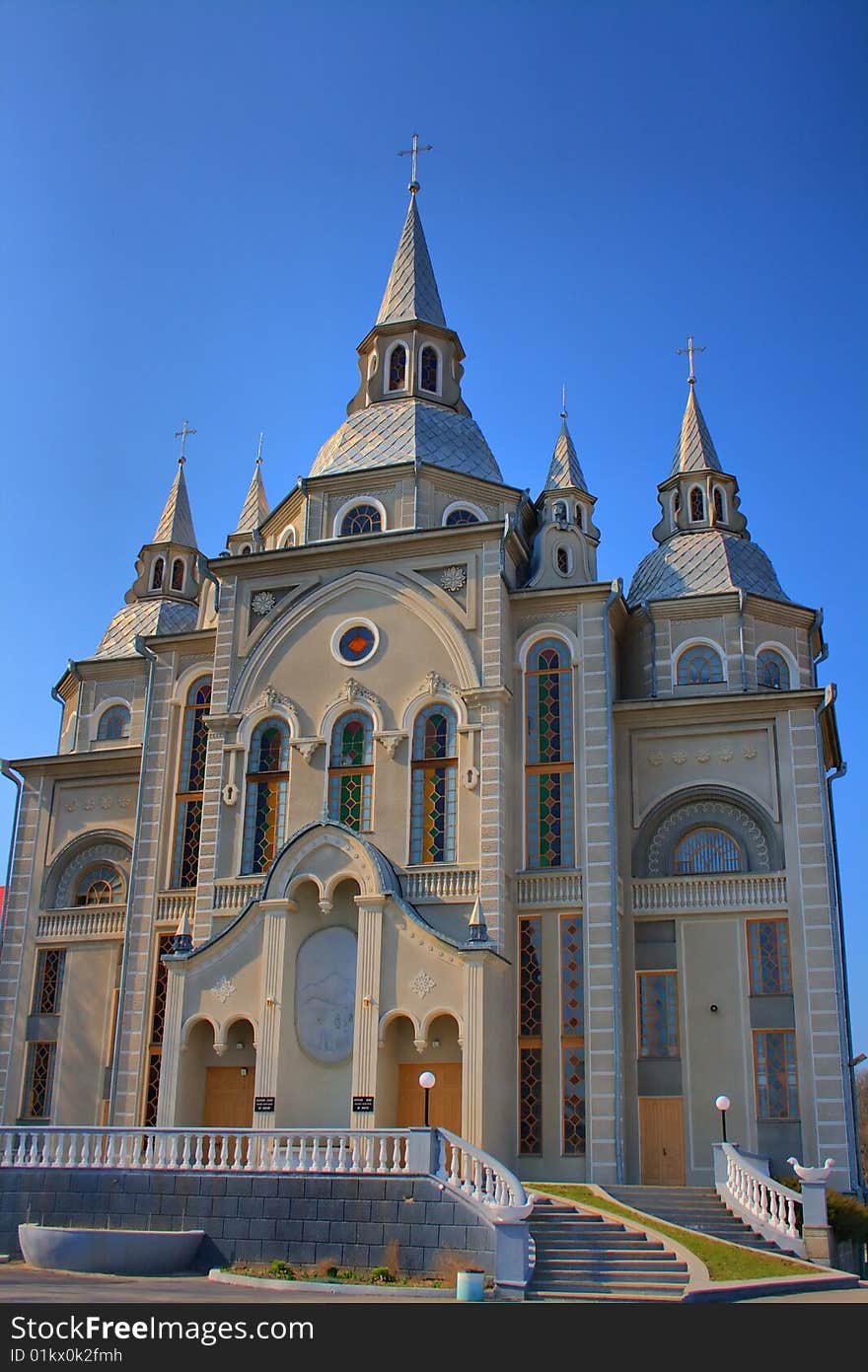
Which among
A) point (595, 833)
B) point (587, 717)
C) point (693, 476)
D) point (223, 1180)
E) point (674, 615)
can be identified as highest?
point (693, 476)

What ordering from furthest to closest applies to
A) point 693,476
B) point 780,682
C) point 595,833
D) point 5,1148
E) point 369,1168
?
point 693,476 < point 780,682 < point 595,833 < point 5,1148 < point 369,1168

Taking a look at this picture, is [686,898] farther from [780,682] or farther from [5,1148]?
[5,1148]

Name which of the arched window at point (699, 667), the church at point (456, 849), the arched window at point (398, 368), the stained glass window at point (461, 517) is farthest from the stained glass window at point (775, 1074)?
the arched window at point (398, 368)

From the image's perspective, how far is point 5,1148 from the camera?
23.3 m

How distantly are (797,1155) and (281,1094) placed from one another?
32.6ft

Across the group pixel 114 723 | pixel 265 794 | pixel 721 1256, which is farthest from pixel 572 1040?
pixel 114 723

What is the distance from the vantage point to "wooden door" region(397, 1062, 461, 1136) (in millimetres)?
26484

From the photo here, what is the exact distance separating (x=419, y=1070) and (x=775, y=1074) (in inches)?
275

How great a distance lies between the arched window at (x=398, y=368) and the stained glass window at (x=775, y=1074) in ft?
60.5

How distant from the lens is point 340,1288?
59.5ft

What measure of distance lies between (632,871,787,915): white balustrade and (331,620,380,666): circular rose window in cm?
761

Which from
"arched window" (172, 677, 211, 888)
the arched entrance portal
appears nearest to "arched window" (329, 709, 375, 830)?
"arched window" (172, 677, 211, 888)

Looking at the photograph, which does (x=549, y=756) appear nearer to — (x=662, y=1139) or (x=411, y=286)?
(x=662, y=1139)

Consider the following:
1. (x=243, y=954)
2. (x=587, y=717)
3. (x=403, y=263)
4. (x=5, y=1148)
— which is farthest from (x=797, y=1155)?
(x=403, y=263)
